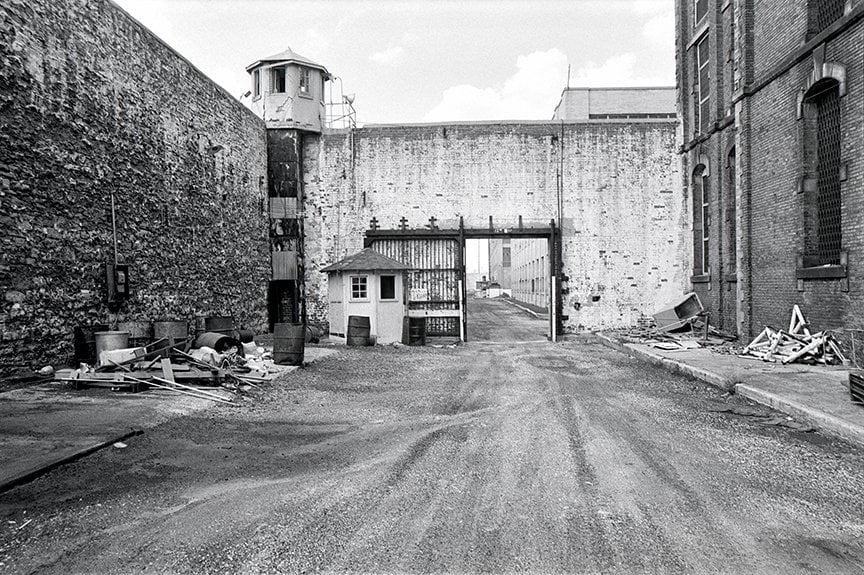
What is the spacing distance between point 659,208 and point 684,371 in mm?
10443

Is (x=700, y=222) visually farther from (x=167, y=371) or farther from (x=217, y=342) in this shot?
(x=167, y=371)

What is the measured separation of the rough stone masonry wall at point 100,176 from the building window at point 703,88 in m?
14.5

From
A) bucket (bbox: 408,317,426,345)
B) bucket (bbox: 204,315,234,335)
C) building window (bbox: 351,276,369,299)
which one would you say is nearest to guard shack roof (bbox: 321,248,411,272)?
building window (bbox: 351,276,369,299)

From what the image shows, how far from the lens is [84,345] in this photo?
33.1 ft

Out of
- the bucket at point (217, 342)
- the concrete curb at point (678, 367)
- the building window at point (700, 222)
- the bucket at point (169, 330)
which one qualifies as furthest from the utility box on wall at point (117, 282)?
the building window at point (700, 222)

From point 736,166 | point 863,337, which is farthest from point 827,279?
point 736,166

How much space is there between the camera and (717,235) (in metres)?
16.5

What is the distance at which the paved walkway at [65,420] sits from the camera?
17.4 ft

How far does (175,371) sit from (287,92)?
1366cm

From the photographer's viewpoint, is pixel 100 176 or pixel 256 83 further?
pixel 256 83

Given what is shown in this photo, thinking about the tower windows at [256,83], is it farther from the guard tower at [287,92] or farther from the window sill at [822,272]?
the window sill at [822,272]

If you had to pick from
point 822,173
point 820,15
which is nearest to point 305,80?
point 820,15

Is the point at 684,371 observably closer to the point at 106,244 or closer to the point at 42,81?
the point at 106,244

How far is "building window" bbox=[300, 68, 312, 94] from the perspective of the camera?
798 inches
